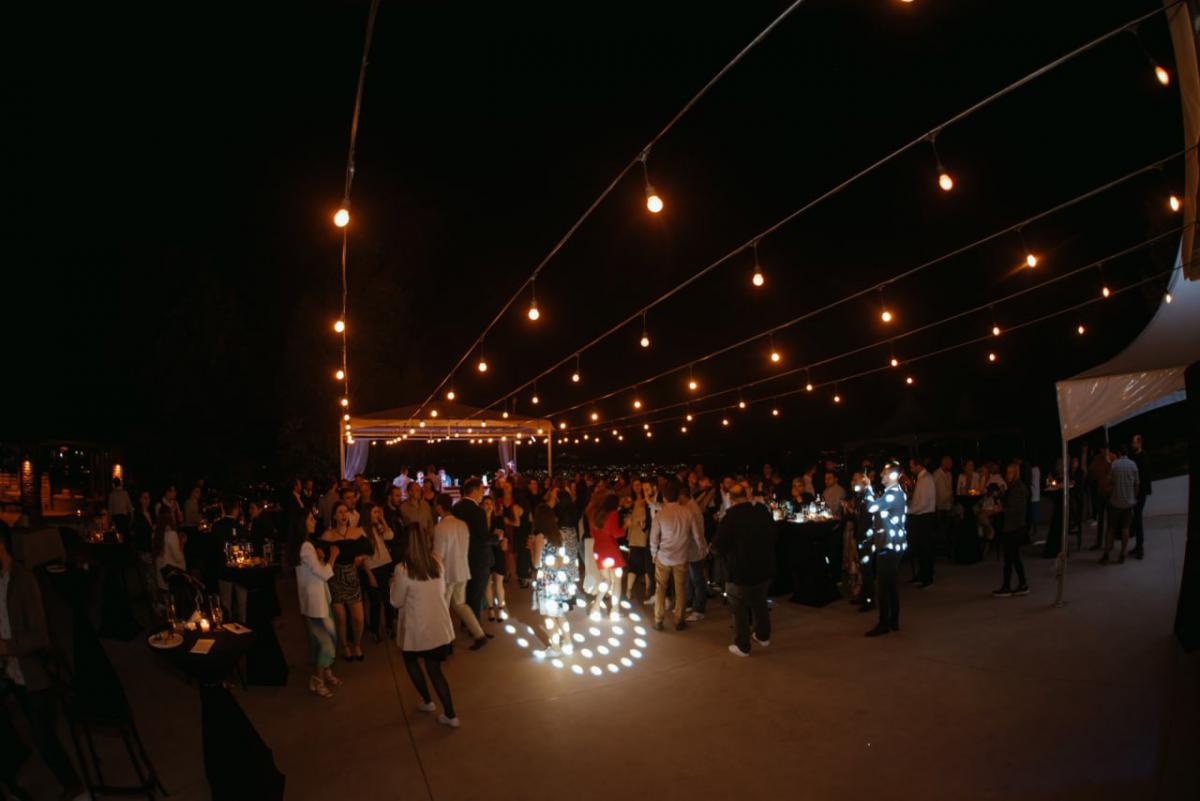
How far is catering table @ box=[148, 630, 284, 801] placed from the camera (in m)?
4.05

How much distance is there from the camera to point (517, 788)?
14.3 ft

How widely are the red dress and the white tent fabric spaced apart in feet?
16.0

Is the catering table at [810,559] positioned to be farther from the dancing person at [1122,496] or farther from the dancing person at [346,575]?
the dancing person at [346,575]

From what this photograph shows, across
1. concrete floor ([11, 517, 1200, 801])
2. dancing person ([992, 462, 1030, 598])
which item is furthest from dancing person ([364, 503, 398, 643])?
dancing person ([992, 462, 1030, 598])

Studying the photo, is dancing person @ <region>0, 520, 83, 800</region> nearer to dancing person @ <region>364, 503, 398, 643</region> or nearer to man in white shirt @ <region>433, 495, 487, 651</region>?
dancing person @ <region>364, 503, 398, 643</region>

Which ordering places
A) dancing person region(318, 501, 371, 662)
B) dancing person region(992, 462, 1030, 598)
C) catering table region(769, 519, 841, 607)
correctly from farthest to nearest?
catering table region(769, 519, 841, 607)
dancing person region(992, 462, 1030, 598)
dancing person region(318, 501, 371, 662)

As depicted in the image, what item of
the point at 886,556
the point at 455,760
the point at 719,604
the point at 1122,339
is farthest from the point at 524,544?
the point at 1122,339

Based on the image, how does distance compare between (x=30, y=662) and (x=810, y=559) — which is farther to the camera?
(x=810, y=559)

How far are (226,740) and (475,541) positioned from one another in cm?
391

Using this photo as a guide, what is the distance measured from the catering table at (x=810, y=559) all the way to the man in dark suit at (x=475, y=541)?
11.3 feet

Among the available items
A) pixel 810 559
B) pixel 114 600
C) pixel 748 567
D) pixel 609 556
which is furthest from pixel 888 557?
pixel 114 600

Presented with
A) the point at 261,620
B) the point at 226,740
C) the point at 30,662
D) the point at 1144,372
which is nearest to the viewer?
the point at 226,740

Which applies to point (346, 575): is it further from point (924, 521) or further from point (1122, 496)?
point (1122, 496)

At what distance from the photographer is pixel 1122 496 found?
9.46 meters
